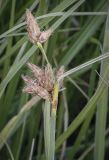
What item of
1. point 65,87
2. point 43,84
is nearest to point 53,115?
point 43,84

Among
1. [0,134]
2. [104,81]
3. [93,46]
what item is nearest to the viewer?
[104,81]

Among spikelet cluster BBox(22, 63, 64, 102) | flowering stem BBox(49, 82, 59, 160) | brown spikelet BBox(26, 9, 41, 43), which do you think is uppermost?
brown spikelet BBox(26, 9, 41, 43)

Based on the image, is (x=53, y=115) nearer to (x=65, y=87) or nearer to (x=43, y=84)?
(x=43, y=84)

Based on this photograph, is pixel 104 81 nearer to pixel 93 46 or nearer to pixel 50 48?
pixel 50 48

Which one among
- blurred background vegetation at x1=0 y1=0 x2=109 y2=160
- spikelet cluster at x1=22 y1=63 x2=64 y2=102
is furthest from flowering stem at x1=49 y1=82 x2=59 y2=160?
blurred background vegetation at x1=0 y1=0 x2=109 y2=160

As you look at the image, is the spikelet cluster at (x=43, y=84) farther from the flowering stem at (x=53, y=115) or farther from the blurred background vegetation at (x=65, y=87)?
the blurred background vegetation at (x=65, y=87)

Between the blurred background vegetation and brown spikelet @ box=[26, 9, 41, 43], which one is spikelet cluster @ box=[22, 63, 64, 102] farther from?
the blurred background vegetation

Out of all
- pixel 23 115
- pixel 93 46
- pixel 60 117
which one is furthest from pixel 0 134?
pixel 93 46

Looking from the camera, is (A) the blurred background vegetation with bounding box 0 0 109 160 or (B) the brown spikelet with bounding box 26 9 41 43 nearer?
(B) the brown spikelet with bounding box 26 9 41 43
